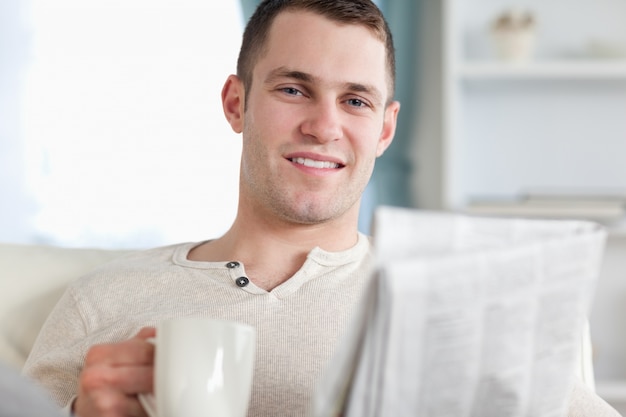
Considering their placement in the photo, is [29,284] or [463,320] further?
[29,284]

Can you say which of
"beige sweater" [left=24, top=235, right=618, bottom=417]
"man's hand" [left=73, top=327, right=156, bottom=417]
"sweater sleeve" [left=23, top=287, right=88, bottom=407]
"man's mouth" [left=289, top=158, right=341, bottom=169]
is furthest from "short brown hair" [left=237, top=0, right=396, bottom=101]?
"man's hand" [left=73, top=327, right=156, bottom=417]

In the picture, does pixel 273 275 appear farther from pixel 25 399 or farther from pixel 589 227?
pixel 25 399

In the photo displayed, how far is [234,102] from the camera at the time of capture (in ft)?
6.19

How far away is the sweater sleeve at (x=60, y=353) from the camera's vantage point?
147 centimetres

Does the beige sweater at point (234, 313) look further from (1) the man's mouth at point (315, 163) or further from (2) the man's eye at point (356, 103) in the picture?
(2) the man's eye at point (356, 103)

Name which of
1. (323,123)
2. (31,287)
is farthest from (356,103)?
(31,287)

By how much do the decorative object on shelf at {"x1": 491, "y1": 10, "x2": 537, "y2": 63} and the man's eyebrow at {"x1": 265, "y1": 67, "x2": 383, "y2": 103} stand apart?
4.41 feet

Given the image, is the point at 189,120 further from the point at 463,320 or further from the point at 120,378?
the point at 463,320

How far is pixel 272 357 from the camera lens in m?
1.41

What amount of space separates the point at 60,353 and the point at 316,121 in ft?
1.83

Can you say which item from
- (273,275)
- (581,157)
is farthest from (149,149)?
(273,275)

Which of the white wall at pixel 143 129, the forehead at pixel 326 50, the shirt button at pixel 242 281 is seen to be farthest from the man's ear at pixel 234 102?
the white wall at pixel 143 129

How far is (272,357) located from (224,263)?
0.81ft

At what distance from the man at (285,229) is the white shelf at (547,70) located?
3.72 feet
